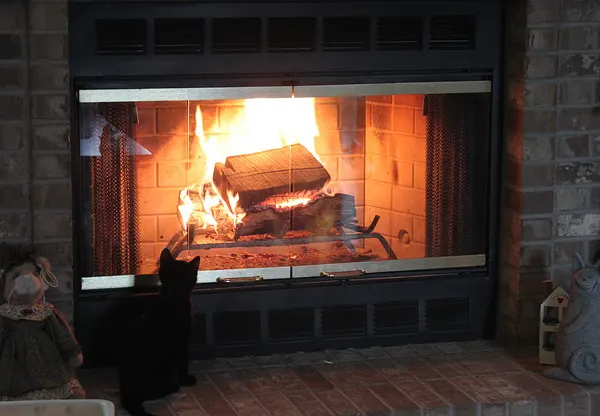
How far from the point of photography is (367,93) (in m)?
3.01

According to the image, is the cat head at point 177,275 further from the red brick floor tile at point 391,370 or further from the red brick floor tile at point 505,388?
the red brick floor tile at point 505,388

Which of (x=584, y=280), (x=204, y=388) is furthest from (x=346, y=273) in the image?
(x=584, y=280)

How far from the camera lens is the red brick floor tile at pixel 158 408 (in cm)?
267

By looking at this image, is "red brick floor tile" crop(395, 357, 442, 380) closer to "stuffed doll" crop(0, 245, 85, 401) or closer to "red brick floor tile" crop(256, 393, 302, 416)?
"red brick floor tile" crop(256, 393, 302, 416)

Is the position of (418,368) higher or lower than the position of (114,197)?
lower

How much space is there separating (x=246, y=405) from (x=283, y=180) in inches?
25.1

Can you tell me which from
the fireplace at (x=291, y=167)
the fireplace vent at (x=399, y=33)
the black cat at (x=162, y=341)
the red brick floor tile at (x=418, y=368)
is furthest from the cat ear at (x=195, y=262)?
the fireplace vent at (x=399, y=33)

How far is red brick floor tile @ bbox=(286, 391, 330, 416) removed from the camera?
8.77ft

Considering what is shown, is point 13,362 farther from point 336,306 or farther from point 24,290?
point 336,306

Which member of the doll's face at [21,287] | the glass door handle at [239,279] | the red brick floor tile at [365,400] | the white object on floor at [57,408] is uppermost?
the doll's face at [21,287]

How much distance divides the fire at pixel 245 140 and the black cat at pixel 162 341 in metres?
0.24

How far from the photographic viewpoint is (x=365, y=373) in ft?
9.64

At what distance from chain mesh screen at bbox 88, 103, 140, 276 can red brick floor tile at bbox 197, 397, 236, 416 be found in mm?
429

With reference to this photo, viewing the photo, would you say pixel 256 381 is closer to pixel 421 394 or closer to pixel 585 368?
pixel 421 394
